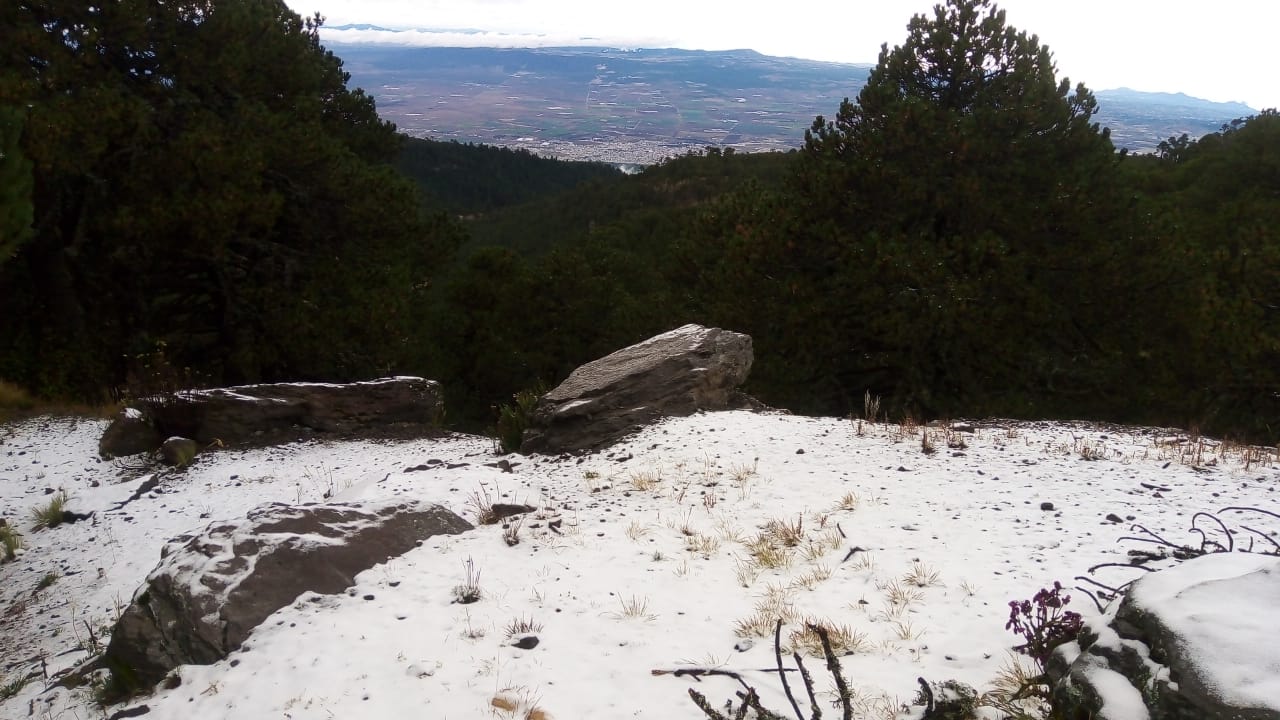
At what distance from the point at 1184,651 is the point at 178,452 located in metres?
8.96

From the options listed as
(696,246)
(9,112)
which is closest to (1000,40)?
(696,246)

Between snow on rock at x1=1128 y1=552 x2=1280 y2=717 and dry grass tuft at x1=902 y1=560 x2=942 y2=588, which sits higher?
snow on rock at x1=1128 y1=552 x2=1280 y2=717

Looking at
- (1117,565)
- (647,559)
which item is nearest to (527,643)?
(647,559)

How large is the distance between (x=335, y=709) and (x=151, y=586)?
1804 millimetres

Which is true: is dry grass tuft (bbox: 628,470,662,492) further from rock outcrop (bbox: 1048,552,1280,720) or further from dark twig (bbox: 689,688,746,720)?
rock outcrop (bbox: 1048,552,1280,720)

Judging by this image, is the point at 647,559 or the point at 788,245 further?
the point at 788,245

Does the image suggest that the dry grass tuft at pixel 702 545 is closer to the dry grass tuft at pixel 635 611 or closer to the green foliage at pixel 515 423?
the dry grass tuft at pixel 635 611

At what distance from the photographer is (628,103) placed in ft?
300

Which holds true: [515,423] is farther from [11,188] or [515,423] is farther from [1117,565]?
[1117,565]

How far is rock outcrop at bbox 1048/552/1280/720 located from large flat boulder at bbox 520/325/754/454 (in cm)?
533

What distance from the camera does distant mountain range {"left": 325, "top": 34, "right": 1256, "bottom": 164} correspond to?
183 feet

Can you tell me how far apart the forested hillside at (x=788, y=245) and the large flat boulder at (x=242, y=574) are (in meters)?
7.58

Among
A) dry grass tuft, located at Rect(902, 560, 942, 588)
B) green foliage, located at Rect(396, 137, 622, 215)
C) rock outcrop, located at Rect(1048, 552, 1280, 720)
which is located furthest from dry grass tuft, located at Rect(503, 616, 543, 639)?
green foliage, located at Rect(396, 137, 622, 215)

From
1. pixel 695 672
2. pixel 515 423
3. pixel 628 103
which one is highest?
pixel 628 103
